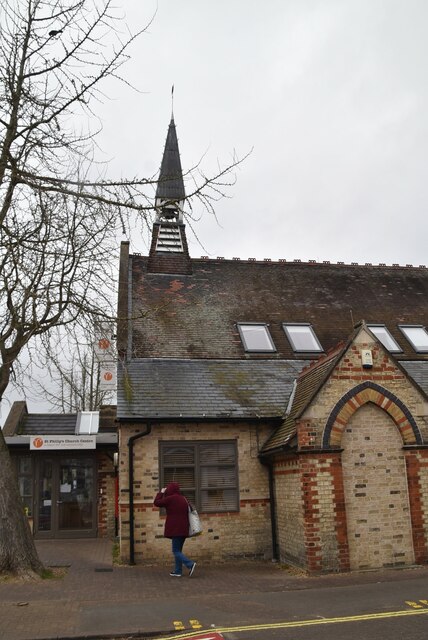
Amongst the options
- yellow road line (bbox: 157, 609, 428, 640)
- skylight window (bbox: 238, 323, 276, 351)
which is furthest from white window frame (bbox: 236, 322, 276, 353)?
yellow road line (bbox: 157, 609, 428, 640)

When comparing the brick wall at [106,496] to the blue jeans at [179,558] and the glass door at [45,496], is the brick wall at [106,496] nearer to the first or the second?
the glass door at [45,496]

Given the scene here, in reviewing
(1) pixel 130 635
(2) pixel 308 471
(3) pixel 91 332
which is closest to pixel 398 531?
(2) pixel 308 471

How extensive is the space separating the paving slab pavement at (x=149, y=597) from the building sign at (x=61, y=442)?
5.08m

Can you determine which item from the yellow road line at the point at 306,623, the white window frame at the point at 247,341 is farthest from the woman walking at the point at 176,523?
the white window frame at the point at 247,341

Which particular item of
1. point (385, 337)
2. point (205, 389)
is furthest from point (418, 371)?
point (205, 389)

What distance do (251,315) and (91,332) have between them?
7.31 metres

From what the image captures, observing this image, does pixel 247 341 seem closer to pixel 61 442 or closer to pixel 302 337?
pixel 302 337

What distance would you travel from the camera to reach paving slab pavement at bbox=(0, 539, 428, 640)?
7273 mm

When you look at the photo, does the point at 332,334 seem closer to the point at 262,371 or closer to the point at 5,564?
the point at 262,371

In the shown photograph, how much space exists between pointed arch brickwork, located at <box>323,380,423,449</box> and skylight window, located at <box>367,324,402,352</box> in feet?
14.4

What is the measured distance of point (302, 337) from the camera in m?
16.6

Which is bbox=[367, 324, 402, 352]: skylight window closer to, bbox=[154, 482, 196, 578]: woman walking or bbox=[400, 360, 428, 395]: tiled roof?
bbox=[400, 360, 428, 395]: tiled roof

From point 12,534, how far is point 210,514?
429 cm

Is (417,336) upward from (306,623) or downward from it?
upward
